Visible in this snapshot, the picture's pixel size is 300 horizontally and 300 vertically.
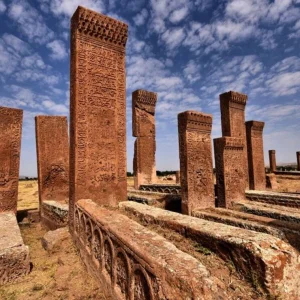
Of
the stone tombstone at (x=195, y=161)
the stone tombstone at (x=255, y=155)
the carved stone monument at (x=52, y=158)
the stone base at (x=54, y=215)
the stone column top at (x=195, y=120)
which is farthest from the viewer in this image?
the stone tombstone at (x=255, y=155)

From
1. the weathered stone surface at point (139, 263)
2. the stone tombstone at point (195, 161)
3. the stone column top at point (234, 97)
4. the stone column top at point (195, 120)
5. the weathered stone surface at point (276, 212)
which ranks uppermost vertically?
the stone column top at point (234, 97)

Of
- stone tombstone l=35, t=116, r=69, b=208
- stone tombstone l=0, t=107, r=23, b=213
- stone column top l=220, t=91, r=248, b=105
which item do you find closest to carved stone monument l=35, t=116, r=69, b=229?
stone tombstone l=35, t=116, r=69, b=208

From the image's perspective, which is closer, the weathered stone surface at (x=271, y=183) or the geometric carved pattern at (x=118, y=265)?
the geometric carved pattern at (x=118, y=265)

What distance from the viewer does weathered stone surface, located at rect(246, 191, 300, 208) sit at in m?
7.40

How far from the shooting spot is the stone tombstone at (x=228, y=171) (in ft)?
25.9

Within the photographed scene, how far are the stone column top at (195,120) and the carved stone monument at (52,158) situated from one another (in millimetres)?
3981

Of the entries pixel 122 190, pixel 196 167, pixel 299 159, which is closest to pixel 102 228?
pixel 122 190

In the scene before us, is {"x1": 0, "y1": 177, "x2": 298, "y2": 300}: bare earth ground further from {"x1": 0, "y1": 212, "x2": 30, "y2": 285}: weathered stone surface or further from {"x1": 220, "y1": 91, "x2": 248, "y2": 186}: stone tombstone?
{"x1": 220, "y1": 91, "x2": 248, "y2": 186}: stone tombstone

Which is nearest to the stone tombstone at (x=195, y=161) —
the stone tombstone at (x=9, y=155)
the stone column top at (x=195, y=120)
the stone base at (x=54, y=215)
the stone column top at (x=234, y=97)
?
the stone column top at (x=195, y=120)

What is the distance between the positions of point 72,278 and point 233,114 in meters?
9.85

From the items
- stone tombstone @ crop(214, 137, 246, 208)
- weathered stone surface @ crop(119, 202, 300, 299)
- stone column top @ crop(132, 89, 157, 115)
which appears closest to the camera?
weathered stone surface @ crop(119, 202, 300, 299)

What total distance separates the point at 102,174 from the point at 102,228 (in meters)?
2.13

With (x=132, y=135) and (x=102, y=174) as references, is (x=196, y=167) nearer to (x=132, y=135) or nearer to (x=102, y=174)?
(x=102, y=174)

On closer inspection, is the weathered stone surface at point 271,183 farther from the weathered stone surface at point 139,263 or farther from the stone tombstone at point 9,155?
the stone tombstone at point 9,155
